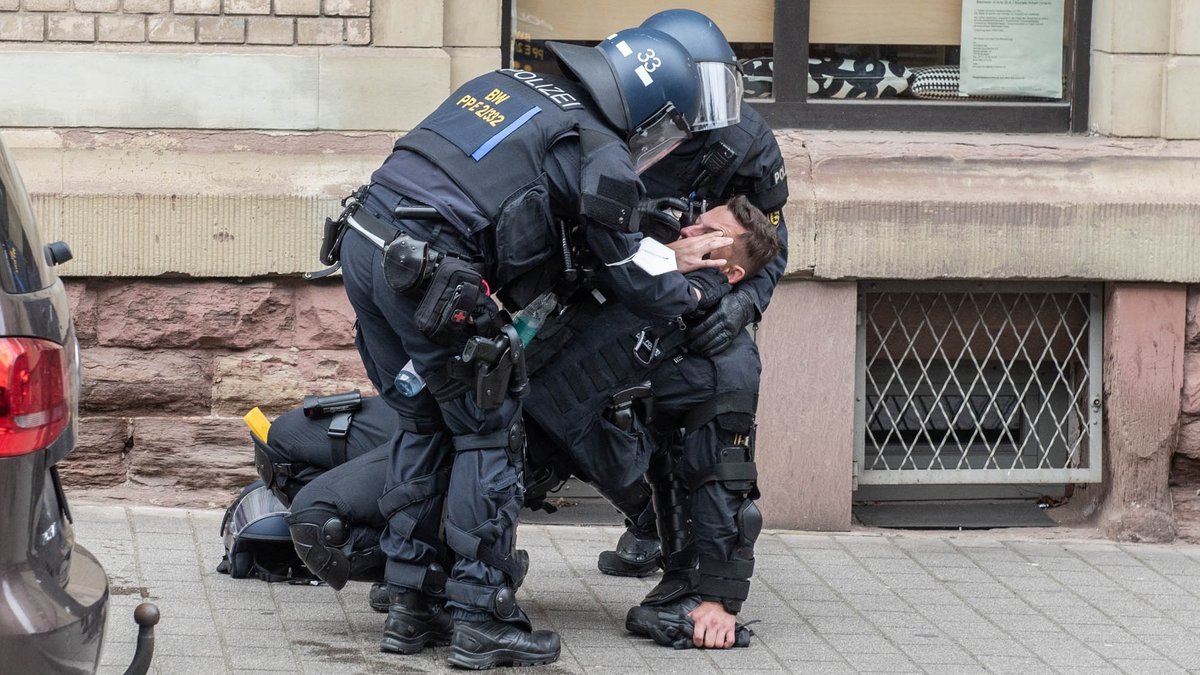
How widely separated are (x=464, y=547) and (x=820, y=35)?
3.06 m

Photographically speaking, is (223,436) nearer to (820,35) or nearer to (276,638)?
(276,638)

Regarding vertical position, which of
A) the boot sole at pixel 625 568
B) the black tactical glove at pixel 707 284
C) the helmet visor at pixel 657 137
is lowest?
the boot sole at pixel 625 568

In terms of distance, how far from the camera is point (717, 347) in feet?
15.9

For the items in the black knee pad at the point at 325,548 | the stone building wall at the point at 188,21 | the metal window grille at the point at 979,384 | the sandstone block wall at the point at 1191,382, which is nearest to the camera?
the black knee pad at the point at 325,548

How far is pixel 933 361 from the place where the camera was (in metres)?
6.46

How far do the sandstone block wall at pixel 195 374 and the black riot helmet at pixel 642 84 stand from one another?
1.91 m

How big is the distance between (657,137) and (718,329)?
641mm

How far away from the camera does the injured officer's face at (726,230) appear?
15.8 feet

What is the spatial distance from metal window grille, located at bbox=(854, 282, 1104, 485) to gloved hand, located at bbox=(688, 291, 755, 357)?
1.54 meters

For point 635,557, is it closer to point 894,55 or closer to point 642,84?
point 642,84

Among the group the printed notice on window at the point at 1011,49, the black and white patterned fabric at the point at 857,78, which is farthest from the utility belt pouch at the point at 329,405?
the printed notice on window at the point at 1011,49

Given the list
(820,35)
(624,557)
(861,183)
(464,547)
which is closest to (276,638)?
(464,547)

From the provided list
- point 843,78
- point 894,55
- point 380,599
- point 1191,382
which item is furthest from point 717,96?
point 1191,382

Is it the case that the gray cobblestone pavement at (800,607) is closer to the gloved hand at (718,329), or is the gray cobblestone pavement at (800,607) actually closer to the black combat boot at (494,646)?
the black combat boot at (494,646)
